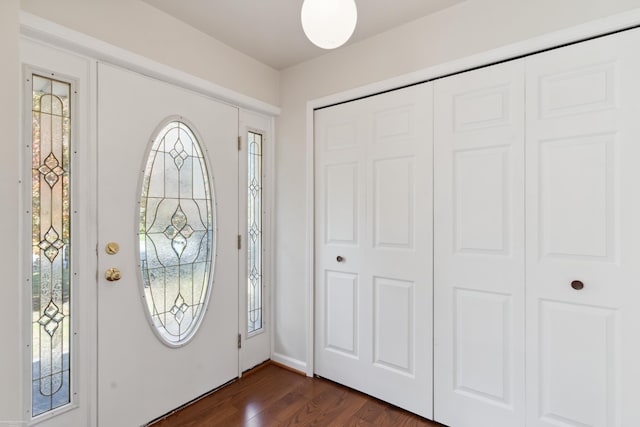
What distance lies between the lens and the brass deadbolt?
1.70m

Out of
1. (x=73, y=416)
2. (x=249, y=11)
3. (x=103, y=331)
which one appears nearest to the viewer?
(x=73, y=416)

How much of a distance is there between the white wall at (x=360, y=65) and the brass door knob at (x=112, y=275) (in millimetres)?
1219

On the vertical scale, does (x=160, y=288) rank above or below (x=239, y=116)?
below

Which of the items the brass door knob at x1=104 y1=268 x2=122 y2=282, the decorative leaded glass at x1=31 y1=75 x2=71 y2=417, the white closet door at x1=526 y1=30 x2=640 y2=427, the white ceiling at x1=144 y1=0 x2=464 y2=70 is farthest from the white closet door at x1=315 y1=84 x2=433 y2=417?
the decorative leaded glass at x1=31 y1=75 x2=71 y2=417

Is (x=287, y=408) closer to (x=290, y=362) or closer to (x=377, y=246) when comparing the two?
(x=290, y=362)

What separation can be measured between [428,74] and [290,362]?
7.75ft

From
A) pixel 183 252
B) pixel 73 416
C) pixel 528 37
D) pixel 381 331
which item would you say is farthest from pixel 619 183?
pixel 73 416

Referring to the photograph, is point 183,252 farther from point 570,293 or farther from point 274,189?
point 570,293

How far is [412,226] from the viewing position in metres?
2.00

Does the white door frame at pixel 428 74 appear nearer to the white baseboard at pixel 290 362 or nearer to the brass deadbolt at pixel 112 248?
the white baseboard at pixel 290 362

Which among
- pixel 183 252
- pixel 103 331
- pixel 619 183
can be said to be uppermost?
pixel 619 183

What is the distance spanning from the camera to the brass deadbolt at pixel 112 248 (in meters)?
1.70

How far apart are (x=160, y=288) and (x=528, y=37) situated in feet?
8.21

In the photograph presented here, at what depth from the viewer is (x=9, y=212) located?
1.18m
